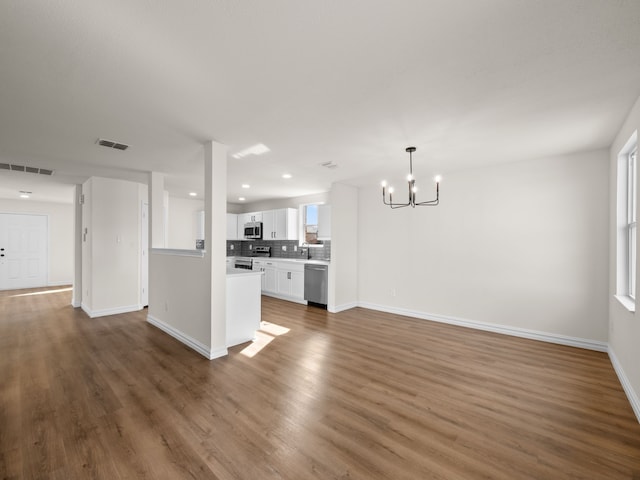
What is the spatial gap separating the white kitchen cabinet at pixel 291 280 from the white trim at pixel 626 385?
187 inches

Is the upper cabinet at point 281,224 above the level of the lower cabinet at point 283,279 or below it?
above

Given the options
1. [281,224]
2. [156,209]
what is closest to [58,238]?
[156,209]

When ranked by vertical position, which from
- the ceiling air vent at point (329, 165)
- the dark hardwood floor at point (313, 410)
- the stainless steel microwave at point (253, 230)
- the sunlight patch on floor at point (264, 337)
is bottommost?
the sunlight patch on floor at point (264, 337)

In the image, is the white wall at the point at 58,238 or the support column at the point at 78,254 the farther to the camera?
the white wall at the point at 58,238

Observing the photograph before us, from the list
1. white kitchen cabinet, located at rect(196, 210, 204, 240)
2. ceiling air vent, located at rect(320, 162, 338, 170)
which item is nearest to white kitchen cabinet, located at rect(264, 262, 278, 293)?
white kitchen cabinet, located at rect(196, 210, 204, 240)

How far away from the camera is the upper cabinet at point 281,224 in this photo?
7.28m

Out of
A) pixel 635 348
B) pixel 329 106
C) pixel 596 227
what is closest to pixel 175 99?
pixel 329 106

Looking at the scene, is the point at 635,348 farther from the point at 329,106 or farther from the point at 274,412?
the point at 329,106

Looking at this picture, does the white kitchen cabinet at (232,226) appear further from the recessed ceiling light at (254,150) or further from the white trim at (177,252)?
the recessed ceiling light at (254,150)

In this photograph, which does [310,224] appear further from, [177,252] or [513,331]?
[513,331]

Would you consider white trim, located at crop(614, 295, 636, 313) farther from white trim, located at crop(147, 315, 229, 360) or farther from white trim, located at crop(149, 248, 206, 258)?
white trim, located at crop(149, 248, 206, 258)

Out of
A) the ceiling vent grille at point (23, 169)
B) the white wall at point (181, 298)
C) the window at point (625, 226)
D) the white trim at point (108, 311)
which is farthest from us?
the white trim at point (108, 311)

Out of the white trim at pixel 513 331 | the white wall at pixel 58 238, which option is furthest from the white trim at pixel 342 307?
the white wall at pixel 58 238

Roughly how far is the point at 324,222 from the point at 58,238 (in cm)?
797
